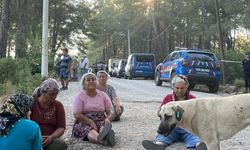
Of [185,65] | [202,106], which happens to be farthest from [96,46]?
[202,106]

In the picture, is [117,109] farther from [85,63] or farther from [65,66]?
[85,63]

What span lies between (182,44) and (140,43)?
30.1 ft

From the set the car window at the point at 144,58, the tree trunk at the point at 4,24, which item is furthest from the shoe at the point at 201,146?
the car window at the point at 144,58

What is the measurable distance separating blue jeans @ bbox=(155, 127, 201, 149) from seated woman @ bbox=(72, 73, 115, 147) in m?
0.83

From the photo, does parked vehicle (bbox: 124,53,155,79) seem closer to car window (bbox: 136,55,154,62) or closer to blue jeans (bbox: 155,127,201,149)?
car window (bbox: 136,55,154,62)

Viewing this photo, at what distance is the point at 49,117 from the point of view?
19.6ft

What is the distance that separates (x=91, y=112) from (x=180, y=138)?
1534 millimetres

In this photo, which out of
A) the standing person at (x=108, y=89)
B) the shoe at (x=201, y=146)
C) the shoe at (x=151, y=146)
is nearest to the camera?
the shoe at (x=201, y=146)

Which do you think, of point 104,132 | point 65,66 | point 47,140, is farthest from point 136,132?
point 65,66

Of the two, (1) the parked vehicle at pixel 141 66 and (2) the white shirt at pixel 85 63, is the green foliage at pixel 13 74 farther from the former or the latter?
(1) the parked vehicle at pixel 141 66

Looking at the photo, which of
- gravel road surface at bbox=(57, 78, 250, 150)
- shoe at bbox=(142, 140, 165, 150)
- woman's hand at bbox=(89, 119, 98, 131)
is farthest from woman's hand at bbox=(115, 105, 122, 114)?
shoe at bbox=(142, 140, 165, 150)

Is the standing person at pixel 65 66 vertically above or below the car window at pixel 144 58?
below

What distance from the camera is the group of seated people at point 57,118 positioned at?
386 centimetres

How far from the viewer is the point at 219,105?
6.18 m
